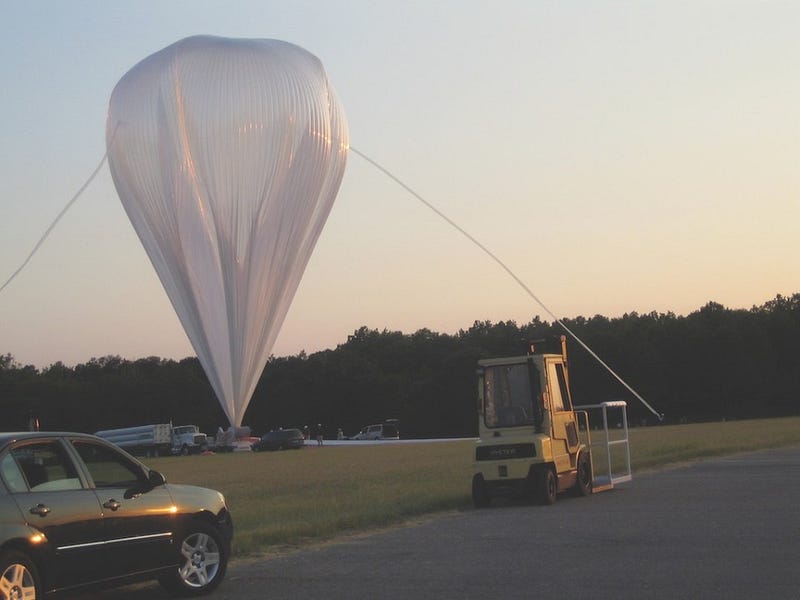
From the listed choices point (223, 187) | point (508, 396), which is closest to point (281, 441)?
point (223, 187)

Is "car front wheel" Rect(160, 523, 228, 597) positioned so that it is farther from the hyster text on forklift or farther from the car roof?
the hyster text on forklift

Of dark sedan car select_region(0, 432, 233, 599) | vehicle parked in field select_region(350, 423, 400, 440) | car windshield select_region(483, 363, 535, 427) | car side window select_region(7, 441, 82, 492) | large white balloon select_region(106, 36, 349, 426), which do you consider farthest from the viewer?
vehicle parked in field select_region(350, 423, 400, 440)

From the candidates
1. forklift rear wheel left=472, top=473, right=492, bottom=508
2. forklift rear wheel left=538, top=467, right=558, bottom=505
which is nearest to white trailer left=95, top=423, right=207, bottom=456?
forklift rear wheel left=472, top=473, right=492, bottom=508

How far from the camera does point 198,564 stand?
11188 millimetres

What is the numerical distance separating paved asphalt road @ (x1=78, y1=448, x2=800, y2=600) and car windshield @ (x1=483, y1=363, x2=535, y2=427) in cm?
174

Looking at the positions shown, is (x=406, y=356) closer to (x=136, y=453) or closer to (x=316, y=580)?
(x=136, y=453)

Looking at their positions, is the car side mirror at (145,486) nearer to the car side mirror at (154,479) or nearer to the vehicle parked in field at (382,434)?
the car side mirror at (154,479)

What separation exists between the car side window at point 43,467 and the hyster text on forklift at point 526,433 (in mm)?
10502

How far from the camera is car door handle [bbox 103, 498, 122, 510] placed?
403 inches

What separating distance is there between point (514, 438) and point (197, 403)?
104 metres

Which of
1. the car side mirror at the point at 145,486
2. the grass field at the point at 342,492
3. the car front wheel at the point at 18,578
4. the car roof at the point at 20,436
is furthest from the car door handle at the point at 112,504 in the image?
the grass field at the point at 342,492

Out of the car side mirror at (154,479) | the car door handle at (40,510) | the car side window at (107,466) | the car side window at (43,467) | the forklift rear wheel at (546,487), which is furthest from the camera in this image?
the forklift rear wheel at (546,487)

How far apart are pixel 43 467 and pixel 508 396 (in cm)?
1153

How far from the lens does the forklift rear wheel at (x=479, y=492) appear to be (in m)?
19.8
